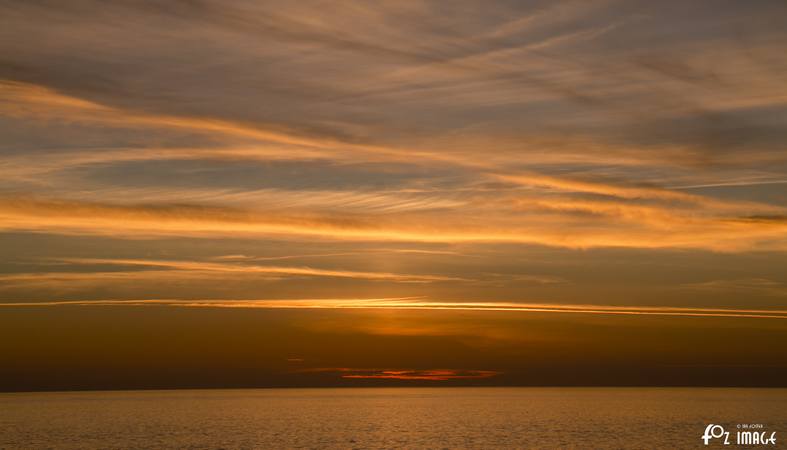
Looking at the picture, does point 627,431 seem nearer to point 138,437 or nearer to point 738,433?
point 738,433

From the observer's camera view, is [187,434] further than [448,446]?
Yes

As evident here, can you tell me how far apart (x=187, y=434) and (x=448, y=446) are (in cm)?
6593

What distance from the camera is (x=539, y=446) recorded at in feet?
456

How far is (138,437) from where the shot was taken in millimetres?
166375

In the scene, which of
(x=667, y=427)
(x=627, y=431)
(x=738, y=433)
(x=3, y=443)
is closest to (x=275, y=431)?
(x=3, y=443)

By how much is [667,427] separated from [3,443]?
148 meters

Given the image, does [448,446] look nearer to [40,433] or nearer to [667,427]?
[667,427]

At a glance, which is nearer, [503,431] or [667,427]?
[503,431]

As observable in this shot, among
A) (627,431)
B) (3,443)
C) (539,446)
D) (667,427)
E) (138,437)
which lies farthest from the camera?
(667,427)

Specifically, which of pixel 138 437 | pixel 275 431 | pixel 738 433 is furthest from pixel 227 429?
pixel 738 433

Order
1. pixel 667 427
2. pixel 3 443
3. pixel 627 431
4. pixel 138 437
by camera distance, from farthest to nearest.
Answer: pixel 667 427 → pixel 627 431 → pixel 138 437 → pixel 3 443

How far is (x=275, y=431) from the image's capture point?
7229 inches

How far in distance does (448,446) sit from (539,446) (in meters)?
15.9

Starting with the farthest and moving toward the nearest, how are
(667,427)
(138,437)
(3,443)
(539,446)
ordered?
1. (667,427)
2. (138,437)
3. (3,443)
4. (539,446)
